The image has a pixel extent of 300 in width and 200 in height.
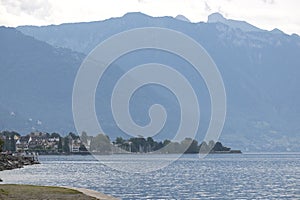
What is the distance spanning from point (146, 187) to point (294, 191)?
1662 centimetres

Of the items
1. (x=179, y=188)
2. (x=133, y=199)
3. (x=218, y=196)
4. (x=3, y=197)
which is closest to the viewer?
(x=3, y=197)

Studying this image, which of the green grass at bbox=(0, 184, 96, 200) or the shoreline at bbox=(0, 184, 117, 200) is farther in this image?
the shoreline at bbox=(0, 184, 117, 200)

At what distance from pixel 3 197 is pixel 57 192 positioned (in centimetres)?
935

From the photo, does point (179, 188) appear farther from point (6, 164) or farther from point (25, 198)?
point (6, 164)

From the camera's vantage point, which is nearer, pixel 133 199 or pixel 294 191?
pixel 133 199

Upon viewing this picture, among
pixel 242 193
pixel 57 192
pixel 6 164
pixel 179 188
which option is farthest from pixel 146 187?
pixel 6 164

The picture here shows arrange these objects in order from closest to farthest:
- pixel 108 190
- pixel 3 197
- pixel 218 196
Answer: pixel 3 197
pixel 218 196
pixel 108 190

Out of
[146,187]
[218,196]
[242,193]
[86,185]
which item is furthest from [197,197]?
[86,185]

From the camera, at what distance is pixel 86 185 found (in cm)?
8862

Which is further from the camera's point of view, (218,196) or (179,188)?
(179,188)

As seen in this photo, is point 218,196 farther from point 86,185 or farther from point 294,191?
point 86,185

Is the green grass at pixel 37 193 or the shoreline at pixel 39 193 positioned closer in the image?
the green grass at pixel 37 193

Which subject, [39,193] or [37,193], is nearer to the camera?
[37,193]

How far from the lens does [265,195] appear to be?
252ft
